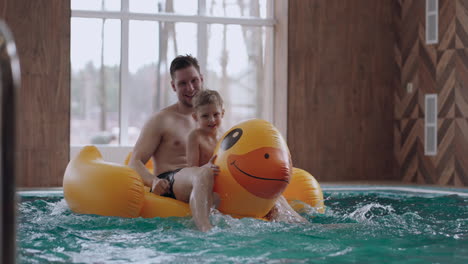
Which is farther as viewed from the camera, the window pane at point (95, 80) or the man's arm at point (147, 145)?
the window pane at point (95, 80)

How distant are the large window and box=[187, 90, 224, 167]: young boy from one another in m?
5.01

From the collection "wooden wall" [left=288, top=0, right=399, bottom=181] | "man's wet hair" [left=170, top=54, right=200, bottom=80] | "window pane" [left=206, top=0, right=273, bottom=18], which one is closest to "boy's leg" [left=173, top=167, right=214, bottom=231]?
"man's wet hair" [left=170, top=54, right=200, bottom=80]

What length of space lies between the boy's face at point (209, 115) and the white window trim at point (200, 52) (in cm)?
482

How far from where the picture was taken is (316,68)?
847 cm

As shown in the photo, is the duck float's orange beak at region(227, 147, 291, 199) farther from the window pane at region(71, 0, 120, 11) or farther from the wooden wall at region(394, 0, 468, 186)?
the window pane at region(71, 0, 120, 11)

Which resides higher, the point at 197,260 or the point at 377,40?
the point at 377,40

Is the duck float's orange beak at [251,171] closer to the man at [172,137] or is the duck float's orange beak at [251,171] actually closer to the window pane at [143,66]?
the man at [172,137]

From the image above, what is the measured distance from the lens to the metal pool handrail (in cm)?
137

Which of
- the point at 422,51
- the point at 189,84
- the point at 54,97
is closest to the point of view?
the point at 189,84

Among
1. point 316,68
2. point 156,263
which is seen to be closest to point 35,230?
point 156,263

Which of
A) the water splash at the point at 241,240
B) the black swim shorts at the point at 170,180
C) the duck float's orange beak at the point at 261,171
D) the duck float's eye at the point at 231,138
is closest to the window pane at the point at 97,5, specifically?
the water splash at the point at 241,240

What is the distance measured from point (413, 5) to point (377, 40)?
696 millimetres

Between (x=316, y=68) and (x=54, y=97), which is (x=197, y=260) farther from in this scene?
(x=316, y=68)

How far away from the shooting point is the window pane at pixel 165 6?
8711 mm
